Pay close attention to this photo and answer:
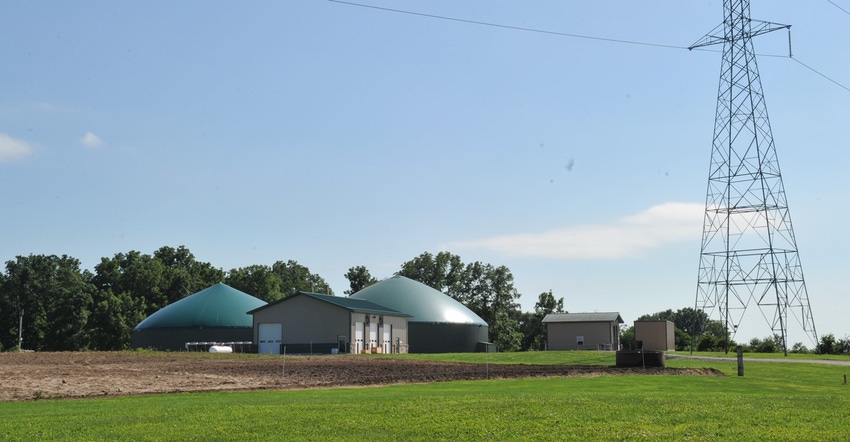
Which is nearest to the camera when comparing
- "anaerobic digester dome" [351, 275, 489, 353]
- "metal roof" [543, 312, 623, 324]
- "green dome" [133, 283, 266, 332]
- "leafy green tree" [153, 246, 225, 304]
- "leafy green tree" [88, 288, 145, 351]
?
"green dome" [133, 283, 266, 332]

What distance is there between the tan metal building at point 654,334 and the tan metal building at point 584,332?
387 inches

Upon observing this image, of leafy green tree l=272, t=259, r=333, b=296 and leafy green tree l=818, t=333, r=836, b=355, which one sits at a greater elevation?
leafy green tree l=272, t=259, r=333, b=296

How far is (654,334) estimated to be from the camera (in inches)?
2844

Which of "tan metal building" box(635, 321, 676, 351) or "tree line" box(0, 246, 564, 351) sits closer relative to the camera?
"tan metal building" box(635, 321, 676, 351)

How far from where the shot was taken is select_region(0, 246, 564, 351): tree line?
106 meters

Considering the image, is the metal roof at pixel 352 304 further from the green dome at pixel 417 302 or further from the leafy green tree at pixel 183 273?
the leafy green tree at pixel 183 273

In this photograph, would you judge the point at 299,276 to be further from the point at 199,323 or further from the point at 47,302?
the point at 199,323

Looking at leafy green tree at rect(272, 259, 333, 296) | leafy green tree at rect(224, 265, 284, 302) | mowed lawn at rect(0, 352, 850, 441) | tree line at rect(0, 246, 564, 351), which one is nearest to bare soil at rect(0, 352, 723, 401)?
mowed lawn at rect(0, 352, 850, 441)

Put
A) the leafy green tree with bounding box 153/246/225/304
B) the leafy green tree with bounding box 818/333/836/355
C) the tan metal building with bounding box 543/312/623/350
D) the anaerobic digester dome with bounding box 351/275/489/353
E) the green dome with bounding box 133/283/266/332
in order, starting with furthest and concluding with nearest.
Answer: the leafy green tree with bounding box 153/246/225/304 → the tan metal building with bounding box 543/312/623/350 → the anaerobic digester dome with bounding box 351/275/489/353 → the green dome with bounding box 133/283/266/332 → the leafy green tree with bounding box 818/333/836/355

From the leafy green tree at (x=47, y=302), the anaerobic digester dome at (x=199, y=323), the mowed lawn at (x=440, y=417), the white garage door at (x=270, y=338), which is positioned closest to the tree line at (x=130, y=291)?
the leafy green tree at (x=47, y=302)

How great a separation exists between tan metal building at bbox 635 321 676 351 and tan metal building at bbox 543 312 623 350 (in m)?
9.84

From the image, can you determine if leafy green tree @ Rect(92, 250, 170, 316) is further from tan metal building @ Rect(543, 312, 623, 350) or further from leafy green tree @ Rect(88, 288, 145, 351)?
tan metal building @ Rect(543, 312, 623, 350)

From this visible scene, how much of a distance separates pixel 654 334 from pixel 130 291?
2915 inches

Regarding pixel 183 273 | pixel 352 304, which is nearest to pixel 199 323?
pixel 352 304
